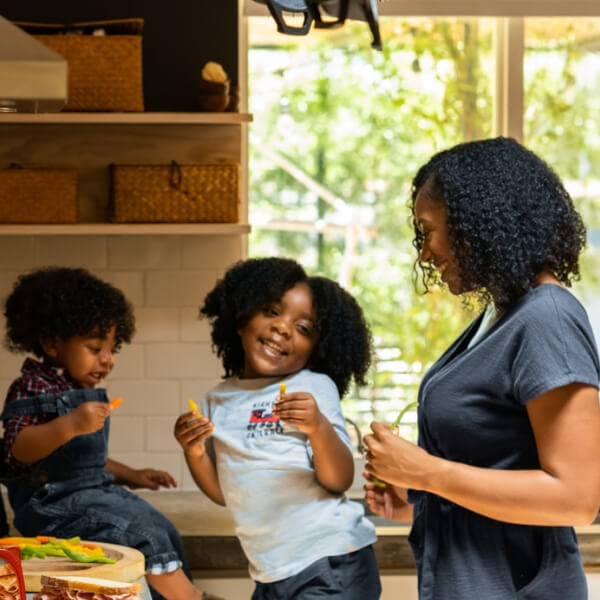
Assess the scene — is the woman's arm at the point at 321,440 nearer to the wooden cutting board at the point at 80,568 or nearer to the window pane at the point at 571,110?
the wooden cutting board at the point at 80,568

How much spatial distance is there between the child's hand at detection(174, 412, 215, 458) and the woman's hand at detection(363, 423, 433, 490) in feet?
2.81

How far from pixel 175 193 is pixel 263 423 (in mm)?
1248

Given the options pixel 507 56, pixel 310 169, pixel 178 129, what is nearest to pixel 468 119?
pixel 507 56

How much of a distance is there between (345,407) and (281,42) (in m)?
1.48

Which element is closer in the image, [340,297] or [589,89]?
[340,297]

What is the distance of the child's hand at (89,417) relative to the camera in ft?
8.82

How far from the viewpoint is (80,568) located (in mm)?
2305

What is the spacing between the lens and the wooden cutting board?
2199mm

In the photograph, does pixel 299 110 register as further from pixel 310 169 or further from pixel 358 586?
pixel 358 586

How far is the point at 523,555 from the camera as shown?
5.82ft

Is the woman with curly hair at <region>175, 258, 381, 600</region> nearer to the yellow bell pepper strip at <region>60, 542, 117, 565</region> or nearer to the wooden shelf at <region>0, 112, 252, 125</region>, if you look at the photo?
the yellow bell pepper strip at <region>60, 542, 117, 565</region>

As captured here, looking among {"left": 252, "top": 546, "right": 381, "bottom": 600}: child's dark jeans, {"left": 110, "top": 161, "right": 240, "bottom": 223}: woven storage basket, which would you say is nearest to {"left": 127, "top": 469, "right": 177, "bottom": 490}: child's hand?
{"left": 252, "top": 546, "right": 381, "bottom": 600}: child's dark jeans

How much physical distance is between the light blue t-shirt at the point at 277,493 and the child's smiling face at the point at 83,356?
0.44 metres

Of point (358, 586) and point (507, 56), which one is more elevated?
point (507, 56)
